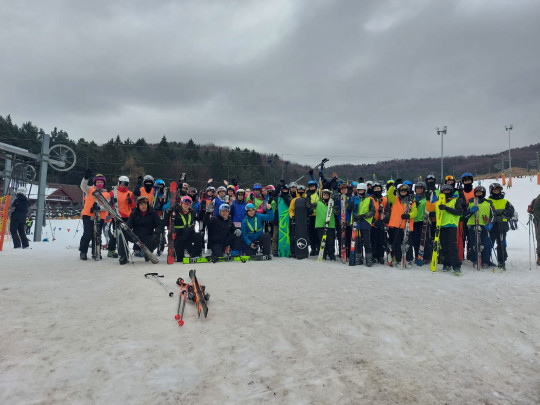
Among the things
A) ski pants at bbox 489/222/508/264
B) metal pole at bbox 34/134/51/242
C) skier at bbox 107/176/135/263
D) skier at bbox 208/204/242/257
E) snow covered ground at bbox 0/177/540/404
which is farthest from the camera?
metal pole at bbox 34/134/51/242

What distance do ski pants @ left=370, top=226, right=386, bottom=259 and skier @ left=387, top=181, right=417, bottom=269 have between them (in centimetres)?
22

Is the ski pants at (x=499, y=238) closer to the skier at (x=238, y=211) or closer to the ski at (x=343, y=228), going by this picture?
the ski at (x=343, y=228)

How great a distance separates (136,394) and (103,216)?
22.9 feet

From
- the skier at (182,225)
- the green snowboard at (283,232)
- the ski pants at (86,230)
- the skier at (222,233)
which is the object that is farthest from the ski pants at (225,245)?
the ski pants at (86,230)

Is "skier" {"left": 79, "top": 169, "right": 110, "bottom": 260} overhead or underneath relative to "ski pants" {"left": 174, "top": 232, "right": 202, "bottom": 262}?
overhead

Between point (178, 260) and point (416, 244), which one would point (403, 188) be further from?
point (178, 260)

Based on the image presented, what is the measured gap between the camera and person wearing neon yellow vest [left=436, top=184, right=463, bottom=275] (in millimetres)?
6984

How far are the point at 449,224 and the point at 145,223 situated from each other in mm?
7203

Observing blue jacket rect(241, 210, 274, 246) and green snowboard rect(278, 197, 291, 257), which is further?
green snowboard rect(278, 197, 291, 257)

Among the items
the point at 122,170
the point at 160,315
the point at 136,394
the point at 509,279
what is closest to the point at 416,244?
the point at 509,279

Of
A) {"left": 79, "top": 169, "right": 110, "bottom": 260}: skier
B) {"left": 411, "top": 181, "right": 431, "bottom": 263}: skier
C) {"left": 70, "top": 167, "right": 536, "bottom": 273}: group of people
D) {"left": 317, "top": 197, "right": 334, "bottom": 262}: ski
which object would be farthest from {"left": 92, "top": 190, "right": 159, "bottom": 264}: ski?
{"left": 411, "top": 181, "right": 431, "bottom": 263}: skier

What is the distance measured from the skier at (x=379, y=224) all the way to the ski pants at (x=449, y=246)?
1.35 metres

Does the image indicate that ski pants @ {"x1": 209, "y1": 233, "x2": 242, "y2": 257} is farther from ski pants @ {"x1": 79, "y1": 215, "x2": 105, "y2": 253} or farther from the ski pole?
ski pants @ {"x1": 79, "y1": 215, "x2": 105, "y2": 253}

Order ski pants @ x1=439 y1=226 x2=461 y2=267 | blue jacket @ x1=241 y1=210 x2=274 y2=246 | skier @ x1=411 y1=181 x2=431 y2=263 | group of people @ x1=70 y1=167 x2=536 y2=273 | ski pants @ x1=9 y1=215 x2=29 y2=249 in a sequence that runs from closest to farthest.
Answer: ski pants @ x1=439 y1=226 x2=461 y2=267, group of people @ x1=70 y1=167 x2=536 y2=273, skier @ x1=411 y1=181 x2=431 y2=263, blue jacket @ x1=241 y1=210 x2=274 y2=246, ski pants @ x1=9 y1=215 x2=29 y2=249
